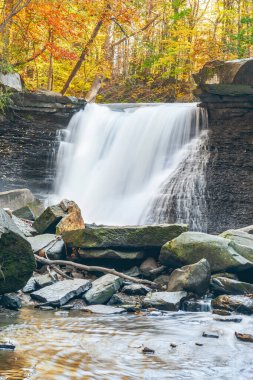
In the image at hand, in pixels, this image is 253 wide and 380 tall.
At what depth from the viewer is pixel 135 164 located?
14.3 m

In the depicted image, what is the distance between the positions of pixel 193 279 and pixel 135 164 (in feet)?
27.0

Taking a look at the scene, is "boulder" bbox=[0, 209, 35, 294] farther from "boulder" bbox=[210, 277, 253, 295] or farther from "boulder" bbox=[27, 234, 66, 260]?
"boulder" bbox=[210, 277, 253, 295]

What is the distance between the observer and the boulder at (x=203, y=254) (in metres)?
6.87

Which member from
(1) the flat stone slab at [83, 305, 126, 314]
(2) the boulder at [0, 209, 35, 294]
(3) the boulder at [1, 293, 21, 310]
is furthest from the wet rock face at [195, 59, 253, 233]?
(2) the boulder at [0, 209, 35, 294]

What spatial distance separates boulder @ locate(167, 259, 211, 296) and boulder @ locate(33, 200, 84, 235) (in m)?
3.07

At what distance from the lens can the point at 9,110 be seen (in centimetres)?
1549

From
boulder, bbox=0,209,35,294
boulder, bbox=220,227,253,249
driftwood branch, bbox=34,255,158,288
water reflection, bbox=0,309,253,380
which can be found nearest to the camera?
water reflection, bbox=0,309,253,380

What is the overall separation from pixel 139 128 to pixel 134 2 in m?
4.96

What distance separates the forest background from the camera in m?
16.2

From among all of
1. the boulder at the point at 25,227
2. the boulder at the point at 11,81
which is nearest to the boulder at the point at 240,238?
the boulder at the point at 25,227

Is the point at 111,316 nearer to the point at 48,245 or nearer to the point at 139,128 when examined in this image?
the point at 48,245

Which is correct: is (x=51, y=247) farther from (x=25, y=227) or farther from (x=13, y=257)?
(x=13, y=257)

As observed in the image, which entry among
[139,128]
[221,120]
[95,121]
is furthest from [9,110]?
[221,120]

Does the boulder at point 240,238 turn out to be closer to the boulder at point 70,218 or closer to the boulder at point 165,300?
the boulder at point 165,300
